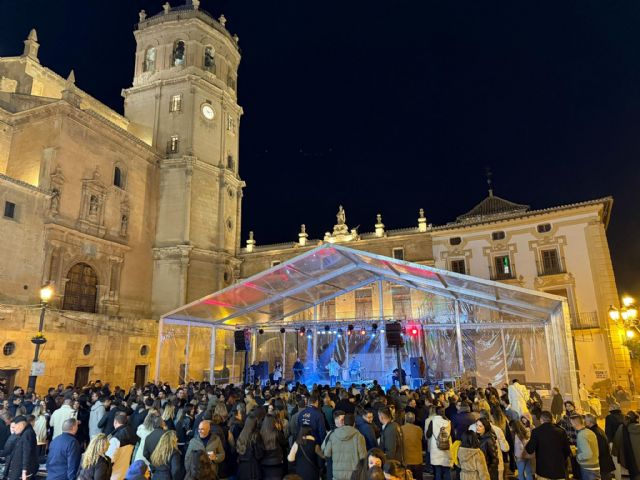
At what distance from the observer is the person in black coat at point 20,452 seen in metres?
6.41

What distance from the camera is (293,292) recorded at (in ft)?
66.6

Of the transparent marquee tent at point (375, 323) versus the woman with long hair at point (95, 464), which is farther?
the transparent marquee tent at point (375, 323)

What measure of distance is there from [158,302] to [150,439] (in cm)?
2360

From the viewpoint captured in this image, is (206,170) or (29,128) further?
(206,170)

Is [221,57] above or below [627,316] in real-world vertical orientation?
above

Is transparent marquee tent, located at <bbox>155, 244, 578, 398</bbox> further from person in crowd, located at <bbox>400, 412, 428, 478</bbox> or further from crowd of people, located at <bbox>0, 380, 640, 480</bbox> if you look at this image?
person in crowd, located at <bbox>400, 412, 428, 478</bbox>

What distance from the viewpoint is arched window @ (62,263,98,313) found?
22.9m

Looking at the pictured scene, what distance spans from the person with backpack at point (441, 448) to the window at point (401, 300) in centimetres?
2126

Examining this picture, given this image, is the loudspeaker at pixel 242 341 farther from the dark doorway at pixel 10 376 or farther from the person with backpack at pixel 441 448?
the person with backpack at pixel 441 448

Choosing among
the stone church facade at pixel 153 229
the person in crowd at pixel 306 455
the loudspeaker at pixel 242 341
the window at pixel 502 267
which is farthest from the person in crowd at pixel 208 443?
the window at pixel 502 267

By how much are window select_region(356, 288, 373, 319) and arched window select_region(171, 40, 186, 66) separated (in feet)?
71.1

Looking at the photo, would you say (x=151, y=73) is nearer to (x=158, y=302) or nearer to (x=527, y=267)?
(x=158, y=302)

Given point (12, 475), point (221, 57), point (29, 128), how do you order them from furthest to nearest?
point (221, 57) < point (29, 128) < point (12, 475)

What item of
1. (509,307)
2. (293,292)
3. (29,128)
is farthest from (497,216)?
(29,128)
